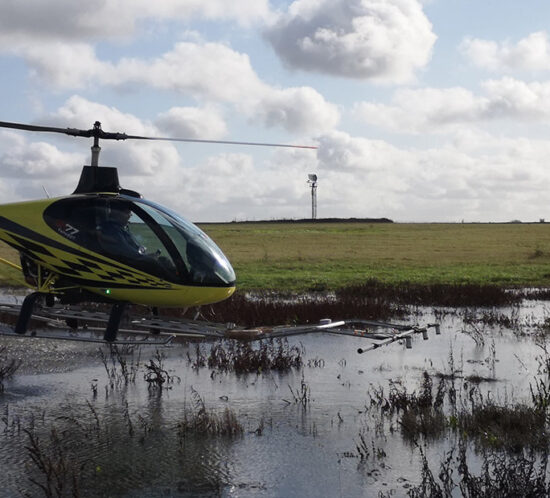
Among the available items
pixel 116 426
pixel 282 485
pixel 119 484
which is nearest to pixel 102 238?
pixel 116 426

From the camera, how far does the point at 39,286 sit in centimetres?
991

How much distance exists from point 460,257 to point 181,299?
117ft

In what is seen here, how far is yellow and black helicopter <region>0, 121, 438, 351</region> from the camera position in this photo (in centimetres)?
916

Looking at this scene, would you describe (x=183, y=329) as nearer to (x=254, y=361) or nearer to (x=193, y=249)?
(x=193, y=249)

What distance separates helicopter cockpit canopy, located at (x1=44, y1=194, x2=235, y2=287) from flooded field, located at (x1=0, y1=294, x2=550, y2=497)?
168cm

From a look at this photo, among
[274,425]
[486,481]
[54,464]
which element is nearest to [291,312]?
[274,425]

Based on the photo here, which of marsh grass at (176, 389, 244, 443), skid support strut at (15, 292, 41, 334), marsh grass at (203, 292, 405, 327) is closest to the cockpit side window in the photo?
skid support strut at (15, 292, 41, 334)

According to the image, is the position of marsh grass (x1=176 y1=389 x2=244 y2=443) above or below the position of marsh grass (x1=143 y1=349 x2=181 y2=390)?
below

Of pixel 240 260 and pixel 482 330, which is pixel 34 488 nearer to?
pixel 482 330

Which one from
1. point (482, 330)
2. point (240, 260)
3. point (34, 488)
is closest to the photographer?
point (34, 488)

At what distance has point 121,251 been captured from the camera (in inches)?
366

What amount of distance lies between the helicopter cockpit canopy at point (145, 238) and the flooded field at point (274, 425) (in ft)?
5.51

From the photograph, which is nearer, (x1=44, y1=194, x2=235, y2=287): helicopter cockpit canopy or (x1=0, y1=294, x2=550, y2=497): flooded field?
(x1=0, y1=294, x2=550, y2=497): flooded field

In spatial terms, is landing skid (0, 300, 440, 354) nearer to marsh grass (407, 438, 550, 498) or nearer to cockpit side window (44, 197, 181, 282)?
cockpit side window (44, 197, 181, 282)
